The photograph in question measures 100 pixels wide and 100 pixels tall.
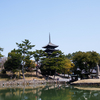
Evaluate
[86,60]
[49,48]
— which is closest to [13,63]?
[86,60]

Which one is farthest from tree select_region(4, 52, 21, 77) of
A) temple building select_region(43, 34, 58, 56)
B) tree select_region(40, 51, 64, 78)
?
temple building select_region(43, 34, 58, 56)

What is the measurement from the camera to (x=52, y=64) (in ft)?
149

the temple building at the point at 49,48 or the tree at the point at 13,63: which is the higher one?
the temple building at the point at 49,48

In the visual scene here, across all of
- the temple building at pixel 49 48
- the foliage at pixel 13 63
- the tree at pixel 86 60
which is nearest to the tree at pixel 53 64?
the tree at pixel 86 60

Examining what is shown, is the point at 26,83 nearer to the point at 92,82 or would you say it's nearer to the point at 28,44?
the point at 28,44

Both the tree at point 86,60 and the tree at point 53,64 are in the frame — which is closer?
the tree at point 86,60

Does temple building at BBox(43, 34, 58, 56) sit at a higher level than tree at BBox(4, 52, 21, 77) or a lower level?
higher

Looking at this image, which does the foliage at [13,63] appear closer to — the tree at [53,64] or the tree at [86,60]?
the tree at [53,64]

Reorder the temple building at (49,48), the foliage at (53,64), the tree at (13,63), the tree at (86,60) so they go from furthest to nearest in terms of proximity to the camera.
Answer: the temple building at (49,48) → the foliage at (53,64) → the tree at (13,63) → the tree at (86,60)

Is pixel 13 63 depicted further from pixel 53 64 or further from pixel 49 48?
pixel 49 48

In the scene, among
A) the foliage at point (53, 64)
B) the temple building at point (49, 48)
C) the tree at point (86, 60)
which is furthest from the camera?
the temple building at point (49, 48)

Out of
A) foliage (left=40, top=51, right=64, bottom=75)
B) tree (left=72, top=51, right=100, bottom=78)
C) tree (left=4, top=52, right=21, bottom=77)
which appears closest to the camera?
tree (left=72, top=51, right=100, bottom=78)

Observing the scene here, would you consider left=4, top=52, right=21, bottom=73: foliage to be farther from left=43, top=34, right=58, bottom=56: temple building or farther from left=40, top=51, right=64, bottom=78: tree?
left=43, top=34, right=58, bottom=56: temple building

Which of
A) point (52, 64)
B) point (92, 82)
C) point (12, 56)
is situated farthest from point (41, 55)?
point (92, 82)
